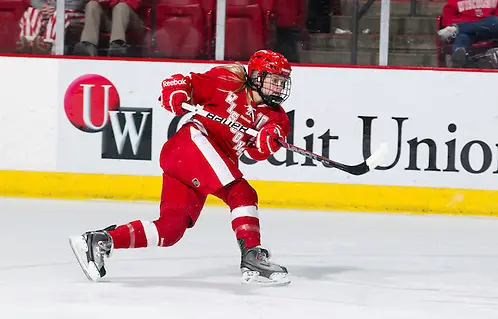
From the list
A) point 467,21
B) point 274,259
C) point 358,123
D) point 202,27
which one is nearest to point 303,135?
point 358,123

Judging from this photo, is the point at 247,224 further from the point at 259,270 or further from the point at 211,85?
the point at 211,85

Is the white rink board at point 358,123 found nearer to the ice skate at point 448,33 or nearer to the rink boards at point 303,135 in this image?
the rink boards at point 303,135

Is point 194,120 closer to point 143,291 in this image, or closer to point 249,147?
point 249,147

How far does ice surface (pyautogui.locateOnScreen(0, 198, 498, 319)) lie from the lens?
3.23m

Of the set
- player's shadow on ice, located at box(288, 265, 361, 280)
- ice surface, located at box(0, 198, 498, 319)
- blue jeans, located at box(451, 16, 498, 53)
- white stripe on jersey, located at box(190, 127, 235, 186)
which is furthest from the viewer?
blue jeans, located at box(451, 16, 498, 53)

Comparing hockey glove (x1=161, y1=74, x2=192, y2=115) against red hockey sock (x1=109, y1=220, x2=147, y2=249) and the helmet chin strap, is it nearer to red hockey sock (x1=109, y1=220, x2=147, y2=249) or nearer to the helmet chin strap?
the helmet chin strap

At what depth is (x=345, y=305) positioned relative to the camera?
332 centimetres

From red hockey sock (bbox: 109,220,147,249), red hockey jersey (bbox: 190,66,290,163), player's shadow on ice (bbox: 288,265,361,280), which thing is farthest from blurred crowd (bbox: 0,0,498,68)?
red hockey sock (bbox: 109,220,147,249)

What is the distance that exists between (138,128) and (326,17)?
1.24m

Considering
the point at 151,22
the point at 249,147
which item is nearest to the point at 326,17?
the point at 151,22

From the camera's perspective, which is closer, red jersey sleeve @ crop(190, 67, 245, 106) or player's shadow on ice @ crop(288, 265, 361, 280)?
red jersey sleeve @ crop(190, 67, 245, 106)

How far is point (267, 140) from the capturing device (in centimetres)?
355

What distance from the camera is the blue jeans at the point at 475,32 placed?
582 cm

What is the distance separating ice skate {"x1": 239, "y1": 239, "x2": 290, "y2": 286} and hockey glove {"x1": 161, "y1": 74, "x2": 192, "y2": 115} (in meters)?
0.53
